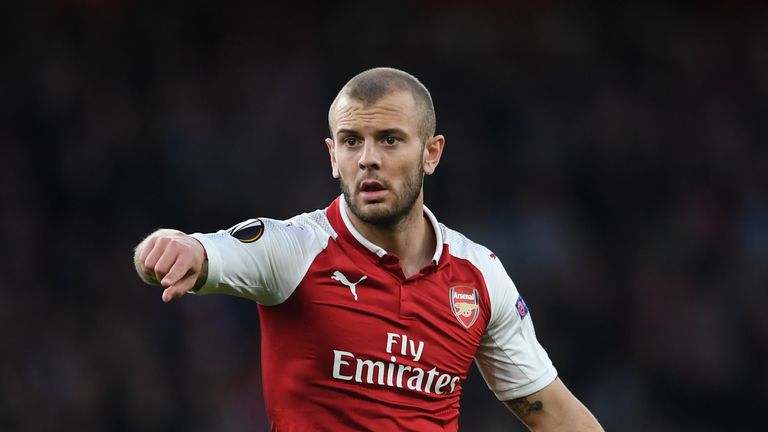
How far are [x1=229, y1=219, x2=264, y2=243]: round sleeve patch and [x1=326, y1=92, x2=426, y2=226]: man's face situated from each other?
37 cm

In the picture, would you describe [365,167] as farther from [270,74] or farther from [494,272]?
[270,74]

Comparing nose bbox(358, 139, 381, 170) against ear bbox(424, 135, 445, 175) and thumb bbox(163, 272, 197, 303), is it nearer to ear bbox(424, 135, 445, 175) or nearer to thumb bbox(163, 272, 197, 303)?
ear bbox(424, 135, 445, 175)

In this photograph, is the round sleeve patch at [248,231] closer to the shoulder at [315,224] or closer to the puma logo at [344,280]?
the shoulder at [315,224]

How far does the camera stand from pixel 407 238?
3832 millimetres

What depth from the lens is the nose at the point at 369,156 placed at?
3.54 meters

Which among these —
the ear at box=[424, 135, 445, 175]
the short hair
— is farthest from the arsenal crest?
the short hair

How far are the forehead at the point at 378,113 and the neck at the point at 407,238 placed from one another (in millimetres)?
328

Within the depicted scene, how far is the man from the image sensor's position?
3492 millimetres

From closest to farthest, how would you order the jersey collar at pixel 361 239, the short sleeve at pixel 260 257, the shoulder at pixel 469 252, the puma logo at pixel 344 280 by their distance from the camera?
the short sleeve at pixel 260 257 → the puma logo at pixel 344 280 → the jersey collar at pixel 361 239 → the shoulder at pixel 469 252

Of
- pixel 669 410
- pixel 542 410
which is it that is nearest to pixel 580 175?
pixel 669 410

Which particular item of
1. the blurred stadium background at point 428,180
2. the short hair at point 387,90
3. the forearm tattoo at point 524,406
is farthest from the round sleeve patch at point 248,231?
the blurred stadium background at point 428,180

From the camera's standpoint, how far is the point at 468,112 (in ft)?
35.4

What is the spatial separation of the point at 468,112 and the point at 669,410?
138 inches

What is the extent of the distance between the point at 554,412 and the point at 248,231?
144 centimetres
